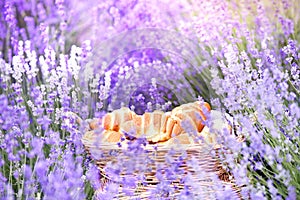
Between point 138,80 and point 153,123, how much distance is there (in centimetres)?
46

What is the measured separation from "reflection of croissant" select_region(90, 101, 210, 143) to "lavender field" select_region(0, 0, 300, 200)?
0.06 meters

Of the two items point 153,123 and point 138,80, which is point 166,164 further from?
point 138,80

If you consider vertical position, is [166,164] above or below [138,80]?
below

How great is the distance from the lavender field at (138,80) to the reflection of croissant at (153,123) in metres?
0.06

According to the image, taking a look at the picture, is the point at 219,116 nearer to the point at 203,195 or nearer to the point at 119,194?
the point at 203,195

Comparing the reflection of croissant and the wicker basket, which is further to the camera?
the reflection of croissant

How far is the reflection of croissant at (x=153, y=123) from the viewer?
169 centimetres

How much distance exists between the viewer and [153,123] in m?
1.74

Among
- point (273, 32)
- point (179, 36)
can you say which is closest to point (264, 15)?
point (273, 32)

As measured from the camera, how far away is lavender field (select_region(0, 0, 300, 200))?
148 centimetres

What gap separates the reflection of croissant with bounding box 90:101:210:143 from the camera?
5.55 feet

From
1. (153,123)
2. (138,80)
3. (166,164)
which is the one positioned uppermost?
(138,80)

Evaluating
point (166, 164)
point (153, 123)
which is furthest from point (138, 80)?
point (166, 164)

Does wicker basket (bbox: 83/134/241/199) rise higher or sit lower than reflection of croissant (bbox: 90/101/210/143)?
lower
